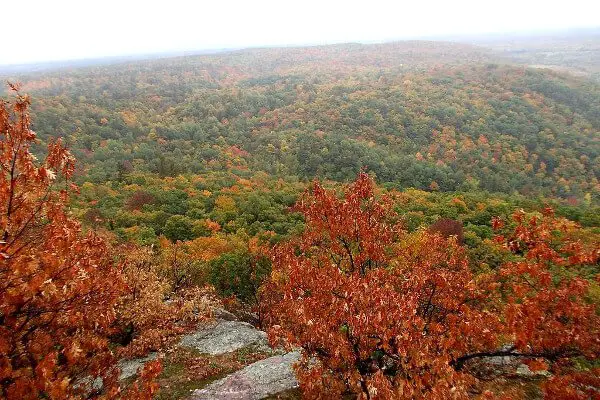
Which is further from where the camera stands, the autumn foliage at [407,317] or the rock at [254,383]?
the rock at [254,383]

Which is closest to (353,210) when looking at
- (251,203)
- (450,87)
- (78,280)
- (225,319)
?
(78,280)

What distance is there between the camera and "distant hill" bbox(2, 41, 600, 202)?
10231cm

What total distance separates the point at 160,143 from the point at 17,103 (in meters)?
124

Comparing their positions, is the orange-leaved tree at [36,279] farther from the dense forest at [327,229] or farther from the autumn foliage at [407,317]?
the autumn foliage at [407,317]

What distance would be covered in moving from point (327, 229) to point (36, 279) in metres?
8.26

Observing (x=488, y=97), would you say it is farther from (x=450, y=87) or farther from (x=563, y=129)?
(x=563, y=129)

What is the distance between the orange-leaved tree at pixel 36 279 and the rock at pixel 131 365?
29.5 ft

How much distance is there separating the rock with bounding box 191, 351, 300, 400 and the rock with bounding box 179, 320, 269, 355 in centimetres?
258

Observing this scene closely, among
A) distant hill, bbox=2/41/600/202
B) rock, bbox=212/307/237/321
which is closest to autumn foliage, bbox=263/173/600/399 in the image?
rock, bbox=212/307/237/321

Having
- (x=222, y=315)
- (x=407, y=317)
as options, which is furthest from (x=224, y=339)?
(x=407, y=317)

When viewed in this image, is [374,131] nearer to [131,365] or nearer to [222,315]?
[222,315]

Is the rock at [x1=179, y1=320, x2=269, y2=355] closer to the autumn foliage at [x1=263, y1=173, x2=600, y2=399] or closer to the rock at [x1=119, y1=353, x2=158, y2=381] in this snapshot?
the rock at [x1=119, y1=353, x2=158, y2=381]

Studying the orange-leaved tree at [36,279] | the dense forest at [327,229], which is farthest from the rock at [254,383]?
the orange-leaved tree at [36,279]

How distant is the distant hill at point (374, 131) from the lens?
102312 mm
